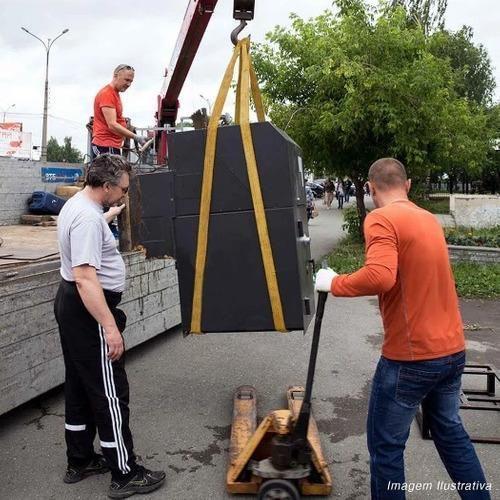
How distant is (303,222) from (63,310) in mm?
1599

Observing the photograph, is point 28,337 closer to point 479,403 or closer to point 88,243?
point 88,243

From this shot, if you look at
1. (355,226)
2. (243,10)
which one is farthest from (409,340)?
(355,226)

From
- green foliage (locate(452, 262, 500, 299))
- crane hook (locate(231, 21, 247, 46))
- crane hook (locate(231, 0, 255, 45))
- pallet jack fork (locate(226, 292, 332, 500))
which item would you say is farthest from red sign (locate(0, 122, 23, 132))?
pallet jack fork (locate(226, 292, 332, 500))

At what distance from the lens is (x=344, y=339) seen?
6.65 m

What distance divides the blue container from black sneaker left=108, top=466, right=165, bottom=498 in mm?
6618

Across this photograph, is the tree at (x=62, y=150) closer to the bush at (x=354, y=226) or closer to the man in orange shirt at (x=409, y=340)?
the bush at (x=354, y=226)

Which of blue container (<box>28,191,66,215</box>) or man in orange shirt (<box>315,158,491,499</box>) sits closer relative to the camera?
man in orange shirt (<box>315,158,491,499</box>)

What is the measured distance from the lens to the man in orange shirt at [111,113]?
600 cm

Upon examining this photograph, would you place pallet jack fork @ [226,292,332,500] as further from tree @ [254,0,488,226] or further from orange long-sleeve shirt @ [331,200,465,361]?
tree @ [254,0,488,226]

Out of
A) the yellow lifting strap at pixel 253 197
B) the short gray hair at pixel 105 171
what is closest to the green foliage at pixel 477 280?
the yellow lifting strap at pixel 253 197

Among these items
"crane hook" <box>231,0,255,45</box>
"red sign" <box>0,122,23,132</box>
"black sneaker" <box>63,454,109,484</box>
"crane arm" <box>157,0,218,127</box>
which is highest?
"red sign" <box>0,122,23,132</box>

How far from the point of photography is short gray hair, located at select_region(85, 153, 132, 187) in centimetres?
325

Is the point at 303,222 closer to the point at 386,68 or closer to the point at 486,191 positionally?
the point at 386,68

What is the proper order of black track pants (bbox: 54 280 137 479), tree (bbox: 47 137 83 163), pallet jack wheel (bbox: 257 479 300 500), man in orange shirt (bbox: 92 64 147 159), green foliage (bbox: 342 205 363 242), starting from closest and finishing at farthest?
1. pallet jack wheel (bbox: 257 479 300 500)
2. black track pants (bbox: 54 280 137 479)
3. man in orange shirt (bbox: 92 64 147 159)
4. green foliage (bbox: 342 205 363 242)
5. tree (bbox: 47 137 83 163)
